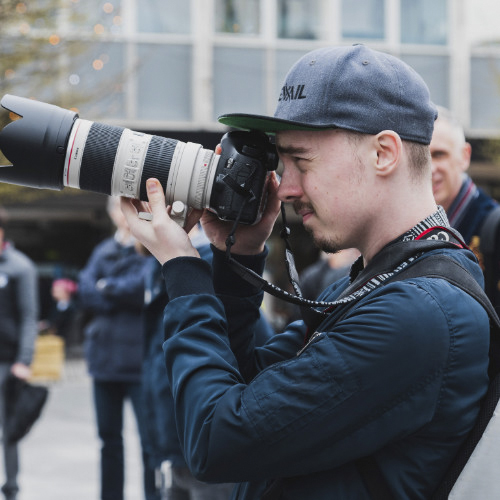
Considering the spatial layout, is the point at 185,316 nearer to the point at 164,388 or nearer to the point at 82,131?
the point at 82,131

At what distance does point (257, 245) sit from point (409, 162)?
0.49 metres

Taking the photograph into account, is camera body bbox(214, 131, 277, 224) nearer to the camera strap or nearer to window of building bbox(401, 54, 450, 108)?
the camera strap

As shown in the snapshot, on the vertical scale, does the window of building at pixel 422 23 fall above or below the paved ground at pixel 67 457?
above

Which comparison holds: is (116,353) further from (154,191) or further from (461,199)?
(154,191)

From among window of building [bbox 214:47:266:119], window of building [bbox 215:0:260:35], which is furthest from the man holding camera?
window of building [bbox 215:0:260:35]

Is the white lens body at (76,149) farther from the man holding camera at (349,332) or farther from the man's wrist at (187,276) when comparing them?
the man's wrist at (187,276)

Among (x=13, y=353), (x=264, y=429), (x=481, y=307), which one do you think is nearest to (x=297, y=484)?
(x=264, y=429)

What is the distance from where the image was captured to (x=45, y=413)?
1005 cm

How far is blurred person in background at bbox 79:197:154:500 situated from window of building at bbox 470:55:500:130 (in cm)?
1090

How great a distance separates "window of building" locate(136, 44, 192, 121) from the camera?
14.1 metres

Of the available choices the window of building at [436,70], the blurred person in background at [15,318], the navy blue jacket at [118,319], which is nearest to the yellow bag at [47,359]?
the blurred person in background at [15,318]

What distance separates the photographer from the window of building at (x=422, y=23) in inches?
600

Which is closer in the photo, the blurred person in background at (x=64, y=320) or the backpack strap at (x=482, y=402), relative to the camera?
the backpack strap at (x=482, y=402)

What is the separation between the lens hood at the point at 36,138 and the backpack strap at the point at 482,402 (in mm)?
816
